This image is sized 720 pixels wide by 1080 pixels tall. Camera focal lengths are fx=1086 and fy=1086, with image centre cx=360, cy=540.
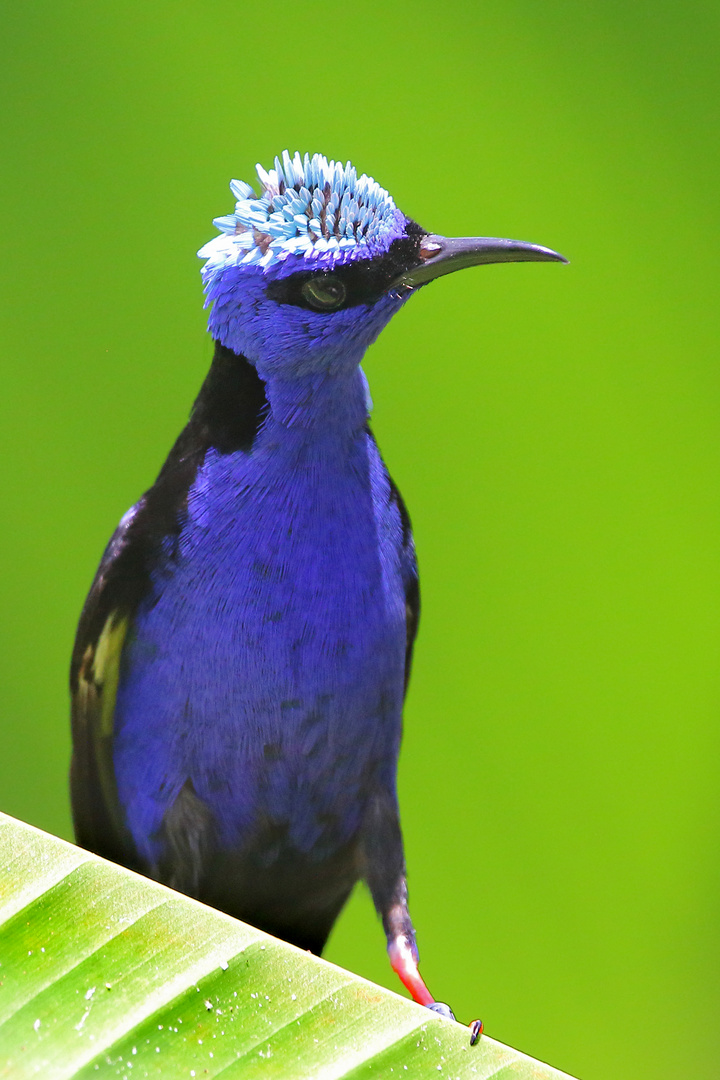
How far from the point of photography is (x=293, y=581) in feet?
4.60

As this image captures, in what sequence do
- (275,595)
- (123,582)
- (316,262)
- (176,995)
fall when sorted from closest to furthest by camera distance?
1. (176,995)
2. (316,262)
3. (275,595)
4. (123,582)

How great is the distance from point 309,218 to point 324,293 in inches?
3.5

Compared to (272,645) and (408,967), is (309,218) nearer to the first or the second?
(272,645)

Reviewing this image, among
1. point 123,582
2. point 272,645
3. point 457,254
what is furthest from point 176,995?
point 457,254

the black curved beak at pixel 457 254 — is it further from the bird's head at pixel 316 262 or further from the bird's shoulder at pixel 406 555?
the bird's shoulder at pixel 406 555

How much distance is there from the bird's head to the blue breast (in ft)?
0.42

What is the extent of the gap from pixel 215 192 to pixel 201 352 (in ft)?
1.05

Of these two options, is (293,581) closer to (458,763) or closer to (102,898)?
(102,898)

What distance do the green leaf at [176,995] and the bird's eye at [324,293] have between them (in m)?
0.71

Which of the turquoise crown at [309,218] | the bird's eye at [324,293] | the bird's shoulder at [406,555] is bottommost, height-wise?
the bird's shoulder at [406,555]

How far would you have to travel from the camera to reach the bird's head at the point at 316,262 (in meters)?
1.29

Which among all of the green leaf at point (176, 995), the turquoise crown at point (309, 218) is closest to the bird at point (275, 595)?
the turquoise crown at point (309, 218)

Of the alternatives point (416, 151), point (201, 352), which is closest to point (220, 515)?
point (201, 352)

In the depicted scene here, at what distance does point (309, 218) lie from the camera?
129cm
